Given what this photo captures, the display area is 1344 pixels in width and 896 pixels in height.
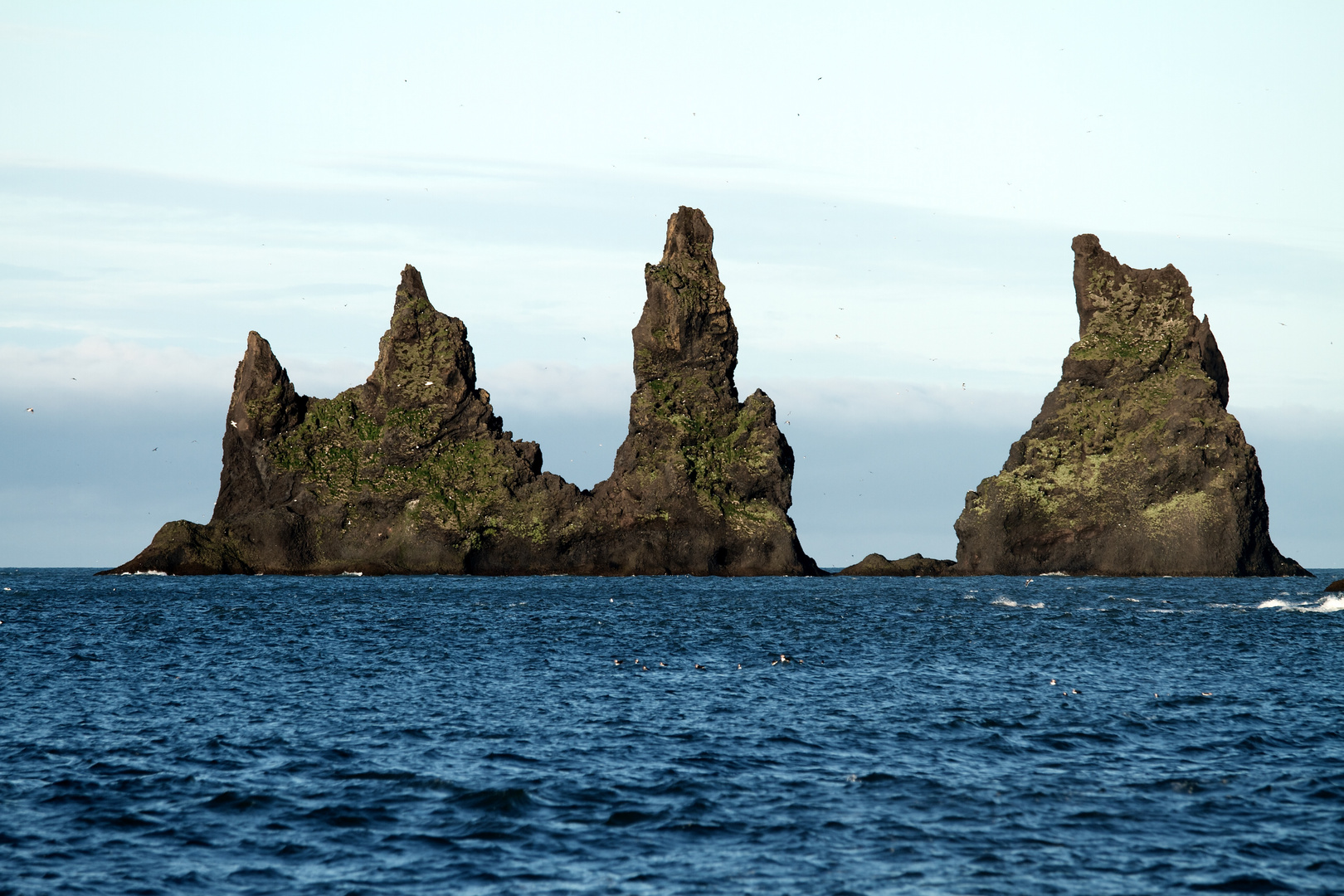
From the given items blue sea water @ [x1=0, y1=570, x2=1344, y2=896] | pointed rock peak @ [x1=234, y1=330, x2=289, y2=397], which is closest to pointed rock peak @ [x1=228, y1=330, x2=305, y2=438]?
pointed rock peak @ [x1=234, y1=330, x2=289, y2=397]

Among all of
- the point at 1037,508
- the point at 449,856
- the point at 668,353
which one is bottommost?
the point at 449,856

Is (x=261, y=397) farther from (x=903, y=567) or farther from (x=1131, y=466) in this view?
(x=1131, y=466)

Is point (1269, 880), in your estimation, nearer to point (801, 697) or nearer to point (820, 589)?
point (801, 697)

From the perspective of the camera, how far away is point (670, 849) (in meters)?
21.9

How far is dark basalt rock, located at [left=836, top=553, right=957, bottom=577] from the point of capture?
154 metres

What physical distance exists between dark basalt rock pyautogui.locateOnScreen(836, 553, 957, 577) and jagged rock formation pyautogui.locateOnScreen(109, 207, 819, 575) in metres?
11.1

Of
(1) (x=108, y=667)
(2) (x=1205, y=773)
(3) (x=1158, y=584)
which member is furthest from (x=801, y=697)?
(3) (x=1158, y=584)

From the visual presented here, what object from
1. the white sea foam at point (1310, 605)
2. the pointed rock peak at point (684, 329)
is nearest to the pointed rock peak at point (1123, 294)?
the pointed rock peak at point (684, 329)

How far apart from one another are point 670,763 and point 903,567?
131670mm

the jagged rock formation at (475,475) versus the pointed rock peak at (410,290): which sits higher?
the pointed rock peak at (410,290)

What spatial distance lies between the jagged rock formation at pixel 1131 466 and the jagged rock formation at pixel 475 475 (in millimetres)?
24558

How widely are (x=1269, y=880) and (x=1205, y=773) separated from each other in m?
8.18

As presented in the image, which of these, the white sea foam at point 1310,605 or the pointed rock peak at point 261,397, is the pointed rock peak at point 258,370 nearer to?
the pointed rock peak at point 261,397

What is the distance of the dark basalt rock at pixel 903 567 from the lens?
154 m
